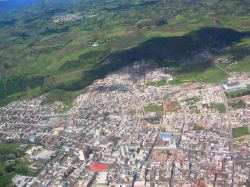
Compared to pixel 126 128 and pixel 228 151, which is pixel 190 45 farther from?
pixel 228 151

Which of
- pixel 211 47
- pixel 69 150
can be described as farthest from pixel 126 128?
pixel 211 47

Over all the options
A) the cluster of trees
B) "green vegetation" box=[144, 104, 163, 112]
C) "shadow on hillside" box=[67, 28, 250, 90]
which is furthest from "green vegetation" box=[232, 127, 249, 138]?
the cluster of trees

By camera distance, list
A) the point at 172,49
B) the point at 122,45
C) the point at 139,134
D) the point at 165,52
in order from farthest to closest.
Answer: the point at 122,45 < the point at 172,49 < the point at 165,52 < the point at 139,134

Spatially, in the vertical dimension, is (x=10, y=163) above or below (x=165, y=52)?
below

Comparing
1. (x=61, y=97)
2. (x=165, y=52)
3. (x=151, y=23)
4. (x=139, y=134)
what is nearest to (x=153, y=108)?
(x=139, y=134)

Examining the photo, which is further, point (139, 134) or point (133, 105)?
point (133, 105)

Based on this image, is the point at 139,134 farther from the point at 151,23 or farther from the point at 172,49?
the point at 151,23
